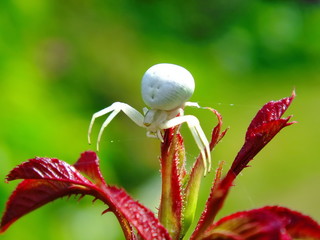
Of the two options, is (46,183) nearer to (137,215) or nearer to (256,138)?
(137,215)

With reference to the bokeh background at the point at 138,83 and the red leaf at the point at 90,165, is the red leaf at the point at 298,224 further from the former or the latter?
the bokeh background at the point at 138,83

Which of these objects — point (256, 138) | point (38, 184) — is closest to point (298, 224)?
point (256, 138)

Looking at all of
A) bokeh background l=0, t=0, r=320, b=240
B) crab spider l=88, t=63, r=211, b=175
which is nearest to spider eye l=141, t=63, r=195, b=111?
crab spider l=88, t=63, r=211, b=175

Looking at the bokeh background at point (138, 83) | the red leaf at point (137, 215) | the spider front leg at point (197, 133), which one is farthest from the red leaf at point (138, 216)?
the bokeh background at point (138, 83)

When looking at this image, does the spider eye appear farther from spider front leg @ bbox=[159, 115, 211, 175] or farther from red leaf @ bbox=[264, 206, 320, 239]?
red leaf @ bbox=[264, 206, 320, 239]

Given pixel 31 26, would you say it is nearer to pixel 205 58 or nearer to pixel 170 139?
pixel 205 58

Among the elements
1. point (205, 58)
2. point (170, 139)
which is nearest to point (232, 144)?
point (205, 58)

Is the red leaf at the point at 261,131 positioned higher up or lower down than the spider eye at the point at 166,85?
lower down
